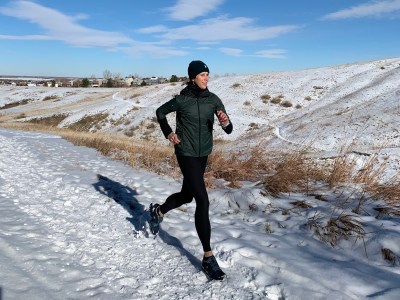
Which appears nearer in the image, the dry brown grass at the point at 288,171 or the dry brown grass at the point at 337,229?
the dry brown grass at the point at 337,229

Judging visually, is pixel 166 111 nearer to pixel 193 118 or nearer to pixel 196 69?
pixel 193 118

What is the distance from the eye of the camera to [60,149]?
12.6m

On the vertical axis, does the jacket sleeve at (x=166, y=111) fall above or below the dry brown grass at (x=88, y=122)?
above

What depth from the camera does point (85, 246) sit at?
15.8 feet

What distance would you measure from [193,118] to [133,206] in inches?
121

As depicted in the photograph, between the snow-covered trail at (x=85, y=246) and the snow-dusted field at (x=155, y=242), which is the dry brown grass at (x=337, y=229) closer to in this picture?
the snow-dusted field at (x=155, y=242)

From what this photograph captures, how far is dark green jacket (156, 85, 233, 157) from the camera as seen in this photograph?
4.44 metres

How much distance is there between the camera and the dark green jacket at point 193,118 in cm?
444

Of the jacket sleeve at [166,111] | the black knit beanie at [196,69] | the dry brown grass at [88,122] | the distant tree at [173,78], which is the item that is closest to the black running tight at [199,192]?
the jacket sleeve at [166,111]

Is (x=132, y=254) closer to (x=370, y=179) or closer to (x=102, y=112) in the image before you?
(x=370, y=179)

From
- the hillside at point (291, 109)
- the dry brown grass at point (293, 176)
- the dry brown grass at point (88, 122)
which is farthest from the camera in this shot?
the dry brown grass at point (88, 122)

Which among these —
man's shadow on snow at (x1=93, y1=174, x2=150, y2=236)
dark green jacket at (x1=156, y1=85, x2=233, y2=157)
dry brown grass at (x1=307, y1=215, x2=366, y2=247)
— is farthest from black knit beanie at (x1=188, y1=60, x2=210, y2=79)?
dry brown grass at (x1=307, y1=215, x2=366, y2=247)

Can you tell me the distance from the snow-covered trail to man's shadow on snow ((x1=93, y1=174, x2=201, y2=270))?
0.06 ft

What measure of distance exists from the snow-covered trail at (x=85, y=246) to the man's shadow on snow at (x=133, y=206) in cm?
2
